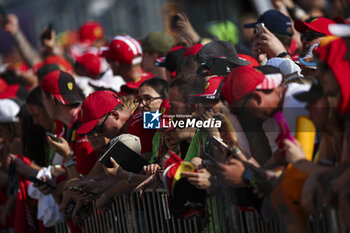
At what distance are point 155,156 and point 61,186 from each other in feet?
5.14

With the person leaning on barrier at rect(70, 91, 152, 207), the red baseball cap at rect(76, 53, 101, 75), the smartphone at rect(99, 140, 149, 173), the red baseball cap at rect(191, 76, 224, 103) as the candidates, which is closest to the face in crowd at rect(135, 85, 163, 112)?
the person leaning on barrier at rect(70, 91, 152, 207)

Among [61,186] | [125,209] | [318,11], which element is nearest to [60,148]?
[61,186]

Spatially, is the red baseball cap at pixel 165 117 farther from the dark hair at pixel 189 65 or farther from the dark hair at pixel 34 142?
the dark hair at pixel 34 142

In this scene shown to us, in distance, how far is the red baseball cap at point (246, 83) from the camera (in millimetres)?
3744

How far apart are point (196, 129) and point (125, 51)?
3.27 metres

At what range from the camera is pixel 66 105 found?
6.88 m

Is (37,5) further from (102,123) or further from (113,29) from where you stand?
(102,123)

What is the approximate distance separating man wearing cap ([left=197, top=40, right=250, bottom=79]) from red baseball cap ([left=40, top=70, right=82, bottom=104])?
171cm

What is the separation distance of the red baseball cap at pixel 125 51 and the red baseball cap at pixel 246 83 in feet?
13.6

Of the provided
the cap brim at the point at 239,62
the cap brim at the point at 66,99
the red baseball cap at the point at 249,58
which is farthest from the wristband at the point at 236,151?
the cap brim at the point at 66,99

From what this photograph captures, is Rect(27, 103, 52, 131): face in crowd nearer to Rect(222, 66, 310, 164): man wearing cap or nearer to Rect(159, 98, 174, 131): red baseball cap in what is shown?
Rect(159, 98, 174, 131): red baseball cap

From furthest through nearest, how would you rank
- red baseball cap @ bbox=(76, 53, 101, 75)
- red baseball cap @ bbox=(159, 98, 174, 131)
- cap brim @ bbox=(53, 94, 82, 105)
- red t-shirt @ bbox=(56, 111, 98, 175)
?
red baseball cap @ bbox=(76, 53, 101, 75) < cap brim @ bbox=(53, 94, 82, 105) < red t-shirt @ bbox=(56, 111, 98, 175) < red baseball cap @ bbox=(159, 98, 174, 131)

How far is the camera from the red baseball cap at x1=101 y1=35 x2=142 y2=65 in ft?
25.9

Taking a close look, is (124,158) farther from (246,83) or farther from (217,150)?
(246,83)
